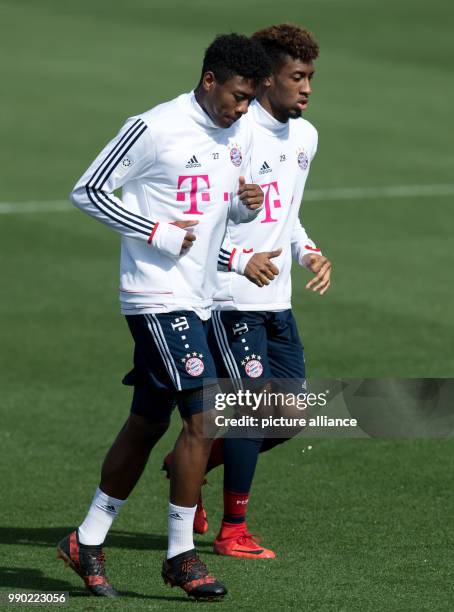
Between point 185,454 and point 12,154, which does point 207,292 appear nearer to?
point 185,454

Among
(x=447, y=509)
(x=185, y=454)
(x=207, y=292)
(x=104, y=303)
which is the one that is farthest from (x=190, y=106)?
(x=104, y=303)

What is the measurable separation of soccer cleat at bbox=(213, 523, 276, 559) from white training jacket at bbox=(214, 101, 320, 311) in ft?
4.00

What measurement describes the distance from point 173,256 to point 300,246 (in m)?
1.62

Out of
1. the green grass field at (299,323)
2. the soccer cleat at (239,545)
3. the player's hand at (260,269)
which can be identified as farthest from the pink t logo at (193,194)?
the soccer cleat at (239,545)

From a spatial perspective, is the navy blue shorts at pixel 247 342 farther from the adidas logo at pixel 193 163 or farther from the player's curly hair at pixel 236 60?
the player's curly hair at pixel 236 60

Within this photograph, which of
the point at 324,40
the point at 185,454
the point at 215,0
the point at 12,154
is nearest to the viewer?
the point at 185,454

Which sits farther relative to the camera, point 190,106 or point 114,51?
point 114,51

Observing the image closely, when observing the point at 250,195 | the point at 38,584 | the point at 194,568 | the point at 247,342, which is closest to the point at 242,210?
the point at 250,195

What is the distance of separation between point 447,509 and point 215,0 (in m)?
30.9

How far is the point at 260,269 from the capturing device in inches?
297

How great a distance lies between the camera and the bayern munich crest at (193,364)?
7184mm

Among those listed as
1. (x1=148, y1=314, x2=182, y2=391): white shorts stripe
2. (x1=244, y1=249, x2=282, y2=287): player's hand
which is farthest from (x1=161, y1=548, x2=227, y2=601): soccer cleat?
(x1=244, y1=249, x2=282, y2=287): player's hand

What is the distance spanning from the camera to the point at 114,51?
3164cm

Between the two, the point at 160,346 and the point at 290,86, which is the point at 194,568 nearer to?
the point at 160,346
